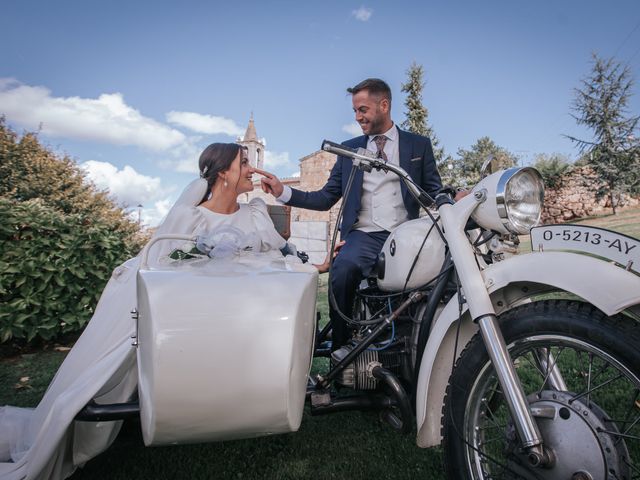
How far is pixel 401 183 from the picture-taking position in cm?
269

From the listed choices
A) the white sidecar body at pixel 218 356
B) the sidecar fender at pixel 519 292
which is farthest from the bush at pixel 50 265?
the sidecar fender at pixel 519 292

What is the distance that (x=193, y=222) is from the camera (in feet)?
9.00

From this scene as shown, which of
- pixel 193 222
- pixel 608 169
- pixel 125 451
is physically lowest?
pixel 125 451

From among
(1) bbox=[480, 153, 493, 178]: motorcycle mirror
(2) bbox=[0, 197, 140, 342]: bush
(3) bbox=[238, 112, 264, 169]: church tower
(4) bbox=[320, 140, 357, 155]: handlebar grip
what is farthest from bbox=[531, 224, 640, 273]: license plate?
(3) bbox=[238, 112, 264, 169]: church tower

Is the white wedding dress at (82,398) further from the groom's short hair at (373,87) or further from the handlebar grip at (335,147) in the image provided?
the groom's short hair at (373,87)

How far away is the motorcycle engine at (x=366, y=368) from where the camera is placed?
208cm

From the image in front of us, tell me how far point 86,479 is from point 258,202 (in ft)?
6.59

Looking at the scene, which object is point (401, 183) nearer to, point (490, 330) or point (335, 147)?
point (335, 147)

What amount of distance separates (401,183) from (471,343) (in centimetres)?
140

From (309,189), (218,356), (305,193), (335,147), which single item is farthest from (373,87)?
(309,189)

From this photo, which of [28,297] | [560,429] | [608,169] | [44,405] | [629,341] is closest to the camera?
[629,341]

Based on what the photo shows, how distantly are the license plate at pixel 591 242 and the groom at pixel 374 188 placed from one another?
103 centimetres

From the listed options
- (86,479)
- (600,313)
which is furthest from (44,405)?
(600,313)

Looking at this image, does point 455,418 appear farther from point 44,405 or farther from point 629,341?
point 44,405
